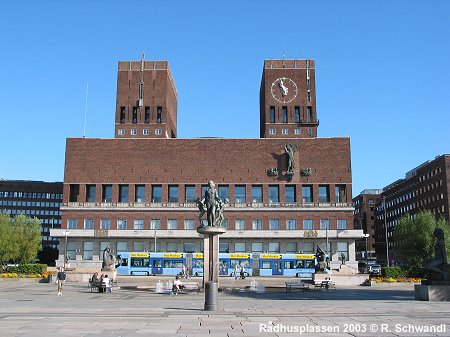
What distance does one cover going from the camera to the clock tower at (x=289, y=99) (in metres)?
109

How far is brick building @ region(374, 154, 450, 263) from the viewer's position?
396 feet

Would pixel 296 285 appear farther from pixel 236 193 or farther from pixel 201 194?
pixel 201 194

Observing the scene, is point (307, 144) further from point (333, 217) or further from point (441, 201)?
point (441, 201)

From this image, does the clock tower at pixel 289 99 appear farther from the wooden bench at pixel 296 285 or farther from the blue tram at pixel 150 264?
the wooden bench at pixel 296 285

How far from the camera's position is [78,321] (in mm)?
19250

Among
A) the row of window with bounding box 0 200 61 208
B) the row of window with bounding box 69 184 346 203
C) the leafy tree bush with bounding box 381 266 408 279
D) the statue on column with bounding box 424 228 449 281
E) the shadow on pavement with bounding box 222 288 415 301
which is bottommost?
the shadow on pavement with bounding box 222 288 415 301

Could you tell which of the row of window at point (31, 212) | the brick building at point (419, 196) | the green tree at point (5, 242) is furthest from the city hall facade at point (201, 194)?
the row of window at point (31, 212)

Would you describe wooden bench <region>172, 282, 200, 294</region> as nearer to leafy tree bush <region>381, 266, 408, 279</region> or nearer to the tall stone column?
the tall stone column

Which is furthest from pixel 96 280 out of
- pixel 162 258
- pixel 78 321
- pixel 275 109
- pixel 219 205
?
pixel 275 109

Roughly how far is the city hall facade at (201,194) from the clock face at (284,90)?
923cm

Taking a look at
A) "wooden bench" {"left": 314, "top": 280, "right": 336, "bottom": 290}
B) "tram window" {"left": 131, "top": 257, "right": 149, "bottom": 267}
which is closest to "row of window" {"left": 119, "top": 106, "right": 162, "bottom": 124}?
"tram window" {"left": 131, "top": 257, "right": 149, "bottom": 267}

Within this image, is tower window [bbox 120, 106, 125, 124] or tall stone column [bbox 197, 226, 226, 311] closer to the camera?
tall stone column [bbox 197, 226, 226, 311]

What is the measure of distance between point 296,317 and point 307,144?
83147 mm

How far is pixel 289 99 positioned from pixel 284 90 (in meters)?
2.20
